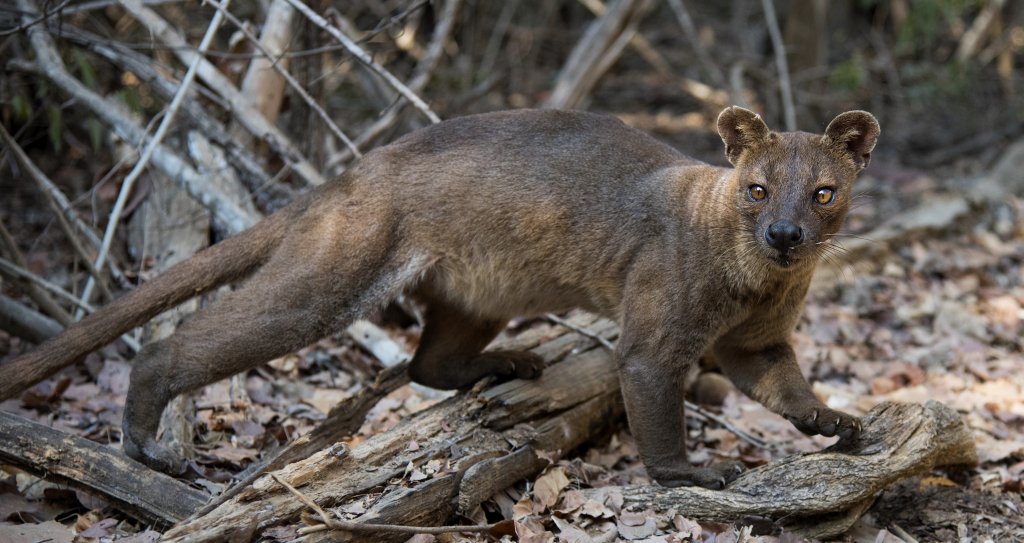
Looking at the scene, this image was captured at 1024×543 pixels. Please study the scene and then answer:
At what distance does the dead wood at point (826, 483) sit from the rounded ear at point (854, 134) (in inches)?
51.2

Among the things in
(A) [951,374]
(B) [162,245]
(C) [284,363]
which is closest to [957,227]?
(A) [951,374]

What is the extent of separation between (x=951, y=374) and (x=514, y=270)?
3636mm

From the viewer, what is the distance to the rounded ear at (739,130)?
4879 millimetres

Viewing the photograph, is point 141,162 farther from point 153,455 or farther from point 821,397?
point 821,397

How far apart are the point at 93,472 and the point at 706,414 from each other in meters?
3.42

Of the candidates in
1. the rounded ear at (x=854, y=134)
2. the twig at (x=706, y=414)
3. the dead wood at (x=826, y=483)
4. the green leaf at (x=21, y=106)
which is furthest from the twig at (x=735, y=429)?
the green leaf at (x=21, y=106)

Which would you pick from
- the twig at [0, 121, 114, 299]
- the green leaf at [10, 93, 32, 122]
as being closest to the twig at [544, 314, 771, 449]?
the twig at [0, 121, 114, 299]

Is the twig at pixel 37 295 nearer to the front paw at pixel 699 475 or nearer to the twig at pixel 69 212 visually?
the twig at pixel 69 212

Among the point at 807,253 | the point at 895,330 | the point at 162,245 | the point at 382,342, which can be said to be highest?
the point at 807,253

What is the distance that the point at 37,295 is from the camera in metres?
5.85

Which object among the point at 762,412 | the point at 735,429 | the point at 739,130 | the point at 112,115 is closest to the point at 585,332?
the point at 735,429

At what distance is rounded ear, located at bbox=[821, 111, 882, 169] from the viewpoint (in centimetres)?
475

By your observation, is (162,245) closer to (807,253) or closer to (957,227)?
(807,253)

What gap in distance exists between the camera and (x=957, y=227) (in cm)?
982
